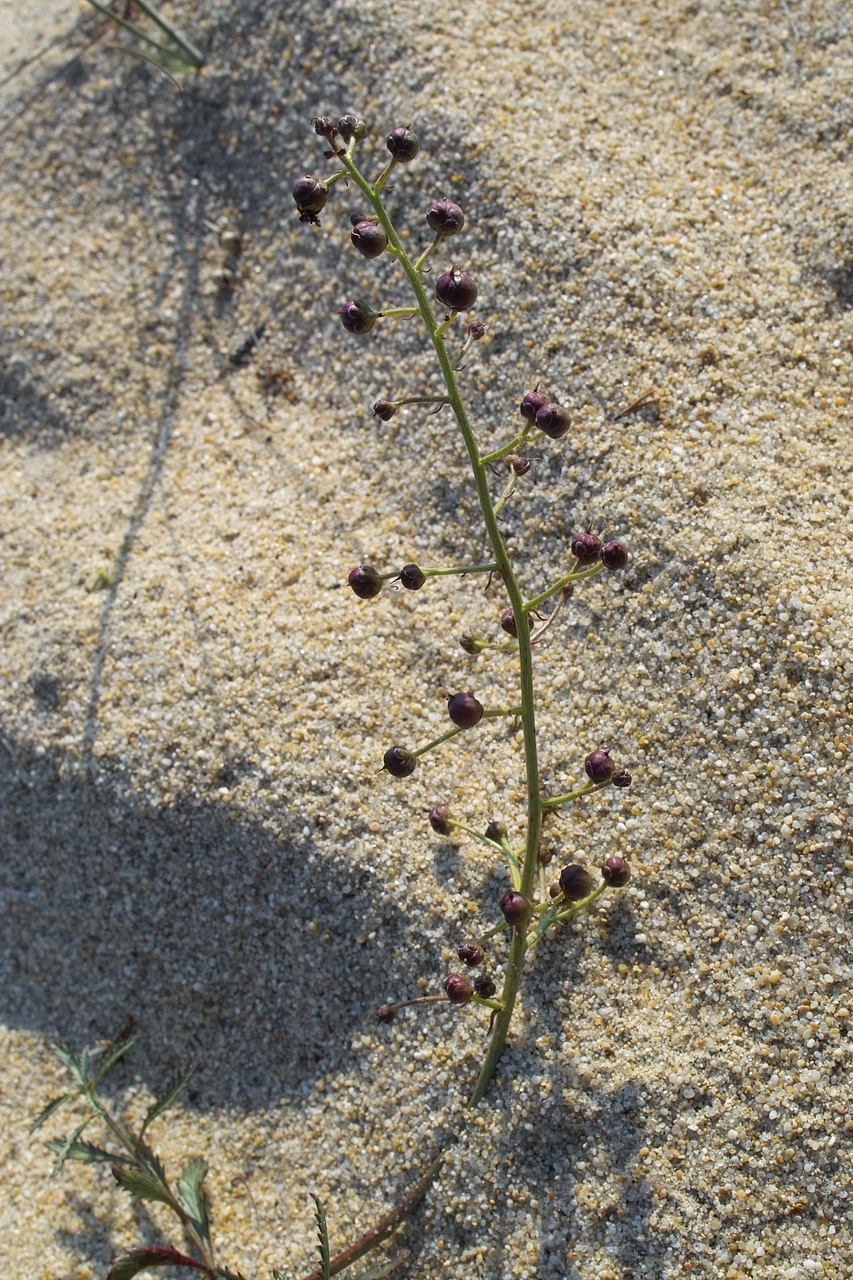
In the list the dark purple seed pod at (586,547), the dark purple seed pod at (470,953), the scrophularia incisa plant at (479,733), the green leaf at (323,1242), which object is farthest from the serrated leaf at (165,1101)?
the dark purple seed pod at (586,547)

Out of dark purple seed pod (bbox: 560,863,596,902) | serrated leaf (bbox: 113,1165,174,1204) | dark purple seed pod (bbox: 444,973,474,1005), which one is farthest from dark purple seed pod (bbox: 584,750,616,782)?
serrated leaf (bbox: 113,1165,174,1204)

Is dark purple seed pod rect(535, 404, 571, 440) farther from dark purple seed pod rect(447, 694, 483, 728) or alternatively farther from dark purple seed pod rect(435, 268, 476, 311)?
dark purple seed pod rect(447, 694, 483, 728)

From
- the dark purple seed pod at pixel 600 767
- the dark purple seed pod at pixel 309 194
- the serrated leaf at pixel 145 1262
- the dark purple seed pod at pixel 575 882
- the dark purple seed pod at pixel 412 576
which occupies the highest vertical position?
the dark purple seed pod at pixel 309 194

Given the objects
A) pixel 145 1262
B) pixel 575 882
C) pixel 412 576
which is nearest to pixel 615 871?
pixel 575 882

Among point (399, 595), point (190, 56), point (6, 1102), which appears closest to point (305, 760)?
point (399, 595)

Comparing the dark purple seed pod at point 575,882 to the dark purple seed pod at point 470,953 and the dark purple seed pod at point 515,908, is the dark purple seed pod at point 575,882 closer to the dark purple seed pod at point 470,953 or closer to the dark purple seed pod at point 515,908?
the dark purple seed pod at point 515,908

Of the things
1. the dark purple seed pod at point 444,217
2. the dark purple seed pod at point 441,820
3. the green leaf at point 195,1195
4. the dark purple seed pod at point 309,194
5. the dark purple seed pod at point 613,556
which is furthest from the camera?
the green leaf at point 195,1195

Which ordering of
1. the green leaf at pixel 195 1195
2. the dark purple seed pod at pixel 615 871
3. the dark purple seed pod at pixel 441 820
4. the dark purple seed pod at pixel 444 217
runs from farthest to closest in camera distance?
the green leaf at pixel 195 1195, the dark purple seed pod at pixel 441 820, the dark purple seed pod at pixel 615 871, the dark purple seed pod at pixel 444 217

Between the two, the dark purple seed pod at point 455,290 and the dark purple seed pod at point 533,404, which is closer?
the dark purple seed pod at point 455,290
